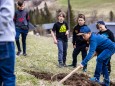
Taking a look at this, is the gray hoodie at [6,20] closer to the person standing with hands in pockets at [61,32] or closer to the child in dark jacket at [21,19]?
the person standing with hands in pockets at [61,32]

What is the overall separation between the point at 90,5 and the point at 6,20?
137063 mm

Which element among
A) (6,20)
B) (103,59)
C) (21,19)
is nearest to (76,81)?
(103,59)

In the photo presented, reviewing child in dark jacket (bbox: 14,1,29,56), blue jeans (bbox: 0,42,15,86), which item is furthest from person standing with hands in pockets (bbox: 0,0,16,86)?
child in dark jacket (bbox: 14,1,29,56)

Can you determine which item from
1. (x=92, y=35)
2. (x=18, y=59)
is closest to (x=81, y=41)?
(x=18, y=59)

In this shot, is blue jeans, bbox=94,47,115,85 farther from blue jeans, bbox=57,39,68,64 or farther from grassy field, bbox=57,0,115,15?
grassy field, bbox=57,0,115,15

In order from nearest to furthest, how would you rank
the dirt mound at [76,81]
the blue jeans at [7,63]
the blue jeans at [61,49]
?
1. the blue jeans at [7,63]
2. the dirt mound at [76,81]
3. the blue jeans at [61,49]

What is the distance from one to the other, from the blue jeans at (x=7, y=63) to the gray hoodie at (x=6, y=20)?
8 centimetres

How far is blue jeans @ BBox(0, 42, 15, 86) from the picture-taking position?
4.89 meters

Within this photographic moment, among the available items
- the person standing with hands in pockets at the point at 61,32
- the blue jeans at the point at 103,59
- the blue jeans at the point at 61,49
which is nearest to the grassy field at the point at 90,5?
the blue jeans at the point at 61,49

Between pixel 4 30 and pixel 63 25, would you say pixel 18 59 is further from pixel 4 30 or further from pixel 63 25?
pixel 4 30

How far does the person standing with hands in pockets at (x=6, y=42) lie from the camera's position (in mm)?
4898

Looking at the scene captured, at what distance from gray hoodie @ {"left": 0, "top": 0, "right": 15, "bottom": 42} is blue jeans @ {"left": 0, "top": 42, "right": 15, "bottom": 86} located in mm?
84

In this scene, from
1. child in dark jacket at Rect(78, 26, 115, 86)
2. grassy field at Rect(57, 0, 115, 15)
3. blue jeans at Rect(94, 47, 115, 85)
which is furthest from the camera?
grassy field at Rect(57, 0, 115, 15)

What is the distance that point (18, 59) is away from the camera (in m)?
12.7
